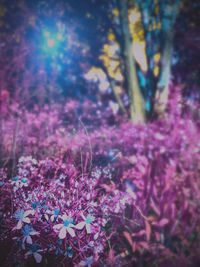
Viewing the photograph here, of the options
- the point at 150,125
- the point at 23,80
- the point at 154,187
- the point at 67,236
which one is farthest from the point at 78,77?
the point at 67,236

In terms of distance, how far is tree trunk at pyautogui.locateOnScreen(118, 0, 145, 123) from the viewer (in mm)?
3445

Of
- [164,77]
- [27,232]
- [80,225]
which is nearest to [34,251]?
[27,232]

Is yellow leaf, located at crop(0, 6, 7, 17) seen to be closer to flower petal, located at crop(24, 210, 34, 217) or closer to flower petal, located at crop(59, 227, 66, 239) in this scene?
flower petal, located at crop(24, 210, 34, 217)

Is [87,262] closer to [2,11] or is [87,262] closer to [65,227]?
[65,227]

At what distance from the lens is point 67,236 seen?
73cm

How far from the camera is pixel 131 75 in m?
3.65

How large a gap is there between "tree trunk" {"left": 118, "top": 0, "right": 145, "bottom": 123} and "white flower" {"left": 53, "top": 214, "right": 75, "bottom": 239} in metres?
3.02

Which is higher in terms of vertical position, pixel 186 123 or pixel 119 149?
pixel 186 123

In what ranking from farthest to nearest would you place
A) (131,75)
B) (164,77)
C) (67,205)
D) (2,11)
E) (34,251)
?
(2,11), (131,75), (164,77), (67,205), (34,251)

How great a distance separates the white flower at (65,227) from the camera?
0.66 m

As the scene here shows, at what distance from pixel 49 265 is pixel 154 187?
1.74 m

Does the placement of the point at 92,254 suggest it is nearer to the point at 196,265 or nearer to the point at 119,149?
the point at 119,149

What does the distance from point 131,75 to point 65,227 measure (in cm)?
361

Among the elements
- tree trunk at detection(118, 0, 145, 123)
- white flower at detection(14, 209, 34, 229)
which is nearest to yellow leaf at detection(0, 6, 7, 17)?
tree trunk at detection(118, 0, 145, 123)
